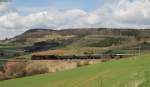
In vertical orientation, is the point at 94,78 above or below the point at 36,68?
above

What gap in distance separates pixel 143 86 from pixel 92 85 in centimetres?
A: 1789

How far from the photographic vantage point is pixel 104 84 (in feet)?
131

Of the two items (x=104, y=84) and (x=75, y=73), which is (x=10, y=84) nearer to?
(x=75, y=73)

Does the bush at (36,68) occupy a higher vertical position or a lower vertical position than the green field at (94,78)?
lower

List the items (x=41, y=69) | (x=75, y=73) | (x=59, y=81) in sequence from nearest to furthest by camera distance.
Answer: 1. (x=59, y=81)
2. (x=75, y=73)
3. (x=41, y=69)

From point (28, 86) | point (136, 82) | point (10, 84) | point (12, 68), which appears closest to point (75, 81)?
point (28, 86)

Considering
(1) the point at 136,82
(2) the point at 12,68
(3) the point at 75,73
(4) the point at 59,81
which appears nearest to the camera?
(1) the point at 136,82

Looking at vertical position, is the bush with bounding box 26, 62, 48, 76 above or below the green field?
below

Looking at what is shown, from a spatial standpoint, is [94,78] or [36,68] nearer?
[94,78]

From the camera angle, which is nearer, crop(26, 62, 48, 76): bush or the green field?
the green field

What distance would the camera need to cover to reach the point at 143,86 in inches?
918

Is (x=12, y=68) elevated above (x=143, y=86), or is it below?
below

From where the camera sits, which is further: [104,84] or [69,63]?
[69,63]

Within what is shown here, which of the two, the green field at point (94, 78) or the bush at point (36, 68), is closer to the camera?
the green field at point (94, 78)
